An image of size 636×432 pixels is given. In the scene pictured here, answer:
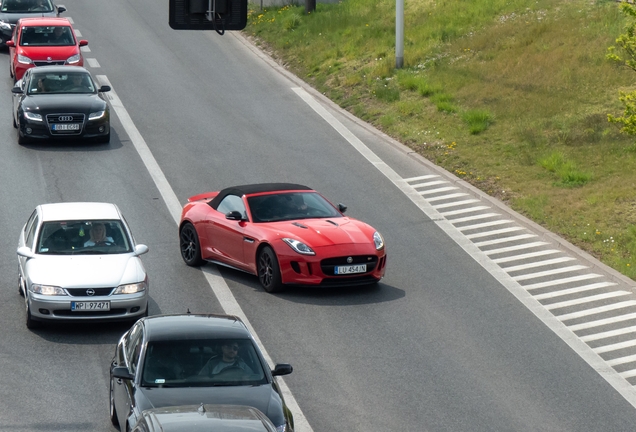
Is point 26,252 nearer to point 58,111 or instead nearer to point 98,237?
point 98,237

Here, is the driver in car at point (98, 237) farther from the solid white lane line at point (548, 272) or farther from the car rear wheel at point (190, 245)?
the solid white lane line at point (548, 272)

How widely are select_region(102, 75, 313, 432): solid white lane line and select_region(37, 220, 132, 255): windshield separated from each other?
1.80m

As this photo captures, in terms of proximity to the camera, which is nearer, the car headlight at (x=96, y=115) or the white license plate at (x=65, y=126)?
the white license plate at (x=65, y=126)

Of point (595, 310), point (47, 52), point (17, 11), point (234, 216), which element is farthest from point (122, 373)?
point (17, 11)

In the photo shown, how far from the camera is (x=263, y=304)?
53.7 feet

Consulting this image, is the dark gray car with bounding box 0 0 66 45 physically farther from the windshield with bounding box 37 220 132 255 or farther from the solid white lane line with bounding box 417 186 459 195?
the windshield with bounding box 37 220 132 255

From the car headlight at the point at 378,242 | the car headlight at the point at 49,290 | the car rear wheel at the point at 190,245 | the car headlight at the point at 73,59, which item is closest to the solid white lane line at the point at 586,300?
the car headlight at the point at 378,242

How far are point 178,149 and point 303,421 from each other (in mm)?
15048

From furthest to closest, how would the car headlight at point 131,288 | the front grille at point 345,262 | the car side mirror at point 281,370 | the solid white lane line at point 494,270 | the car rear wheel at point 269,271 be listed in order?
the car rear wheel at point 269,271
the front grille at point 345,262
the car headlight at point 131,288
the solid white lane line at point 494,270
the car side mirror at point 281,370

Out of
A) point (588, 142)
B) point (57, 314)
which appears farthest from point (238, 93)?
point (57, 314)

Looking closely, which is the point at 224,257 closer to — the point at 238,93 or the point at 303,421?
the point at 303,421

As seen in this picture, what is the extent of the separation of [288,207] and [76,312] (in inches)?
177

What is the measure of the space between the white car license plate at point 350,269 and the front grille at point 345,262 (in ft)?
0.15

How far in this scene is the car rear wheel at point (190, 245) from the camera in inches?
716
